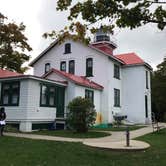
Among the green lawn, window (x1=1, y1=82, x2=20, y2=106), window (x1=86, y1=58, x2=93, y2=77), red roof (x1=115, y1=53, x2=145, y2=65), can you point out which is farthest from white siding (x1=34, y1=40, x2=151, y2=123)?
the green lawn

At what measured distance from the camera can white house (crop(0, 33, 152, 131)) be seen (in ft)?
79.1

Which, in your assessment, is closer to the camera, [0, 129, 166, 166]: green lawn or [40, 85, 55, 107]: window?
[0, 129, 166, 166]: green lawn

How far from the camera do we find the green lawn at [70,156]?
898cm

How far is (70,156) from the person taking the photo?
999cm

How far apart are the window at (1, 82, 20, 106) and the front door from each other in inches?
142

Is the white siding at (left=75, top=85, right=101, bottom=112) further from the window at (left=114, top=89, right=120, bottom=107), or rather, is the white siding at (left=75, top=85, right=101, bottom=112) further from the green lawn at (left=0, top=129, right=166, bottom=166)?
the green lawn at (left=0, top=129, right=166, bottom=166)

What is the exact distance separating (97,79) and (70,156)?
751 inches

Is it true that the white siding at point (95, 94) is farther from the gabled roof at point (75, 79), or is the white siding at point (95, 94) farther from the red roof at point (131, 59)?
the red roof at point (131, 59)

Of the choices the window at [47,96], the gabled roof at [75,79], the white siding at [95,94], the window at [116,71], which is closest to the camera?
the window at [47,96]

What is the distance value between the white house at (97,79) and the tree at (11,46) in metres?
5.66

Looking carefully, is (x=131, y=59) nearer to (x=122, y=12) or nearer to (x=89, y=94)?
(x=89, y=94)

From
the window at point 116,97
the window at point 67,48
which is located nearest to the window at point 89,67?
the window at point 67,48

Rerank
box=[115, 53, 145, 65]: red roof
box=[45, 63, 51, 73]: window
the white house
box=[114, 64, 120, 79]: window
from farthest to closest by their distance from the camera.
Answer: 1. box=[115, 53, 145, 65]: red roof
2. box=[45, 63, 51, 73]: window
3. box=[114, 64, 120, 79]: window
4. the white house

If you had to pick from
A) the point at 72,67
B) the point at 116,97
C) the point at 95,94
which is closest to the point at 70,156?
the point at 95,94
